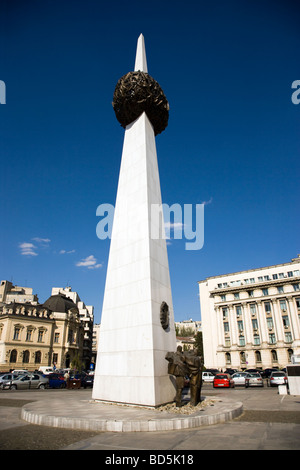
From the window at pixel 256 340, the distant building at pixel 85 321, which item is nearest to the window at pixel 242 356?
the window at pixel 256 340

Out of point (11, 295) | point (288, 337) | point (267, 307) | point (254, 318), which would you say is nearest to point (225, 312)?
point (254, 318)

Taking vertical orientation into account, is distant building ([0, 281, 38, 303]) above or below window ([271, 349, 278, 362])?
above

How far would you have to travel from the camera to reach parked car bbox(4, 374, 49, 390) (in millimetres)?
24112

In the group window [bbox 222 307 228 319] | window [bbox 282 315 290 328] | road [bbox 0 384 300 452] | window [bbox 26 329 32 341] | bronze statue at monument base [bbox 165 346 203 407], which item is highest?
window [bbox 222 307 228 319]

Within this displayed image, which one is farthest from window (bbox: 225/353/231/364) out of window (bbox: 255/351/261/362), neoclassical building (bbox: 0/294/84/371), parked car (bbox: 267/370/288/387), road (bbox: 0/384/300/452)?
road (bbox: 0/384/300/452)

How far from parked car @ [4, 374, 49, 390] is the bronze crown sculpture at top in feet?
73.9

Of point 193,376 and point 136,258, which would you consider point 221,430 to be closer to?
point 193,376

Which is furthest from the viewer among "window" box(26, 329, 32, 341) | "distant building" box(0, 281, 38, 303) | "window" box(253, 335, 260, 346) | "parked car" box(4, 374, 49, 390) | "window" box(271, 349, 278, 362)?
"distant building" box(0, 281, 38, 303)

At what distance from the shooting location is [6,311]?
49625 millimetres

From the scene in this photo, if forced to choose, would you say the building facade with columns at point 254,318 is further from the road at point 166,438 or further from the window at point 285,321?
the road at point 166,438

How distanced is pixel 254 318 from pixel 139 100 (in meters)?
49.9

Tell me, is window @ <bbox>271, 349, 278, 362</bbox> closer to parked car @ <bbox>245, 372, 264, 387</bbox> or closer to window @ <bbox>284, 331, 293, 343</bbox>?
window @ <bbox>284, 331, 293, 343</bbox>
